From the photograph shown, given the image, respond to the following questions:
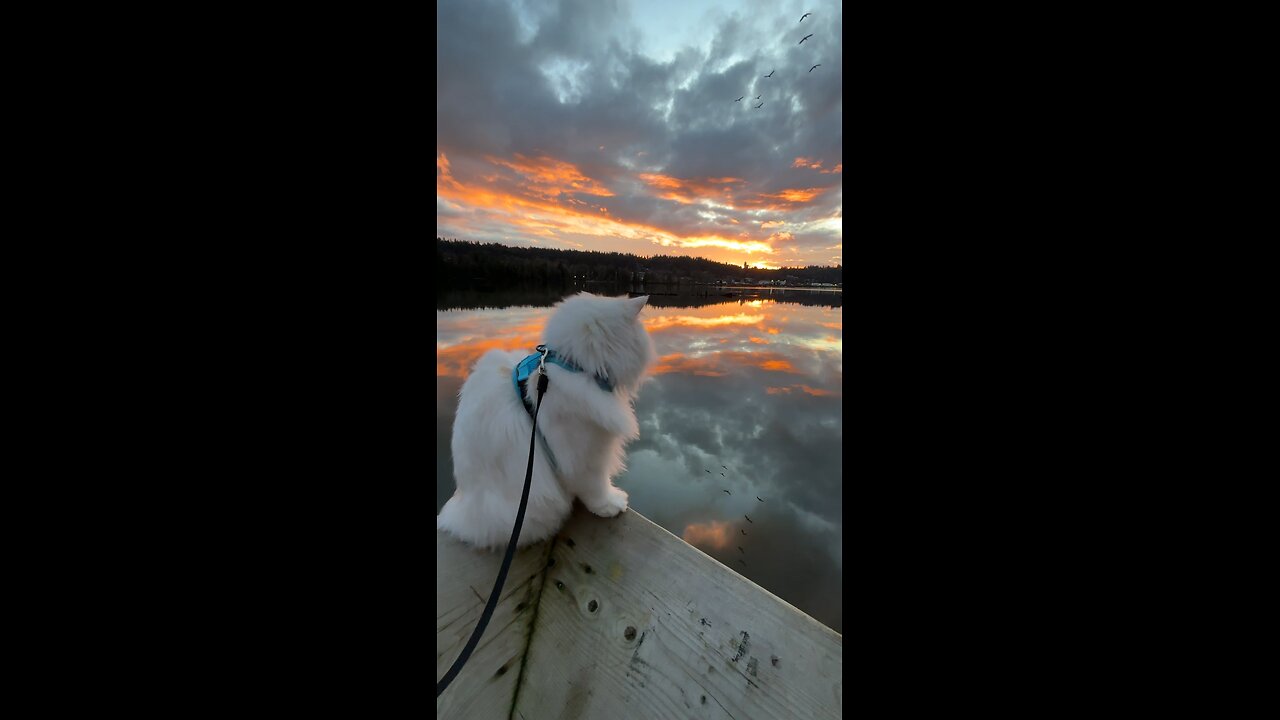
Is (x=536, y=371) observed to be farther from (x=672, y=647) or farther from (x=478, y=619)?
(x=672, y=647)

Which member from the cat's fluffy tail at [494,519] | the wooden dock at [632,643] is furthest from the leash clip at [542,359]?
the wooden dock at [632,643]

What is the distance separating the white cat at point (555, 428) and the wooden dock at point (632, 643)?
23 centimetres

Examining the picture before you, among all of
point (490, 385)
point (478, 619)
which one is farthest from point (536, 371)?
point (478, 619)

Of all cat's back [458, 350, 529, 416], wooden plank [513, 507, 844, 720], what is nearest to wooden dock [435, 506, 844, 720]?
wooden plank [513, 507, 844, 720]

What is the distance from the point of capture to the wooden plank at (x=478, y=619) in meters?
1.14

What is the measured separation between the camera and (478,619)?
4.45ft

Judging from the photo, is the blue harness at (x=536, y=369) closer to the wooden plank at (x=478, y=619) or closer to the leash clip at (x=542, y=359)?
the leash clip at (x=542, y=359)

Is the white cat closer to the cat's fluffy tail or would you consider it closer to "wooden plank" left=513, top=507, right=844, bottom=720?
the cat's fluffy tail

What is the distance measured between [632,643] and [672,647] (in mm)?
128
